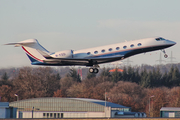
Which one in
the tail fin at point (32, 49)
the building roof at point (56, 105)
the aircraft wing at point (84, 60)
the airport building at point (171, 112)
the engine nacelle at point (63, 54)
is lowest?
the airport building at point (171, 112)

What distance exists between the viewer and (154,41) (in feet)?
165

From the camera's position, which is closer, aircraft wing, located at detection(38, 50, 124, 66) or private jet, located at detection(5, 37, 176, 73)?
private jet, located at detection(5, 37, 176, 73)

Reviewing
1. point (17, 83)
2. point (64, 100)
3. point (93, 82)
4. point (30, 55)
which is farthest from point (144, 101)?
point (30, 55)

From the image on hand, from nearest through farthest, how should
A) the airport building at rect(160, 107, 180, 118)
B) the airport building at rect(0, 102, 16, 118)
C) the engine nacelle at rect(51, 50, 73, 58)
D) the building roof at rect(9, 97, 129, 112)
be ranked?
1. the engine nacelle at rect(51, 50, 73, 58)
2. the airport building at rect(0, 102, 16, 118)
3. the building roof at rect(9, 97, 129, 112)
4. the airport building at rect(160, 107, 180, 118)

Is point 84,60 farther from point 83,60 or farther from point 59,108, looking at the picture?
point 59,108

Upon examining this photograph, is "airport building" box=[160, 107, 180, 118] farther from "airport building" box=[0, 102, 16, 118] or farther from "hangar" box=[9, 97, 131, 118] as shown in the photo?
"airport building" box=[0, 102, 16, 118]

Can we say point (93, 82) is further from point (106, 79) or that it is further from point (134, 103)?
point (134, 103)

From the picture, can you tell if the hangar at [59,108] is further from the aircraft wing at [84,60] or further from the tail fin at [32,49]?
the aircraft wing at [84,60]

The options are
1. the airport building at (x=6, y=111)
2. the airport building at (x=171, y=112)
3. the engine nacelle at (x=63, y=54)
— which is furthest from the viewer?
the airport building at (x=171, y=112)

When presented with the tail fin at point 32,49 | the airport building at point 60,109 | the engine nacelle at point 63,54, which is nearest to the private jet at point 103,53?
the engine nacelle at point 63,54

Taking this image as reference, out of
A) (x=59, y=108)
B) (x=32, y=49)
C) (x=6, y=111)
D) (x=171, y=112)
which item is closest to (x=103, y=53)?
(x=32, y=49)

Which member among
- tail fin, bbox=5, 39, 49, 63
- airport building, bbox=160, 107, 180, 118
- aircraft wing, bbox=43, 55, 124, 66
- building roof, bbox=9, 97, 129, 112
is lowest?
airport building, bbox=160, 107, 180, 118

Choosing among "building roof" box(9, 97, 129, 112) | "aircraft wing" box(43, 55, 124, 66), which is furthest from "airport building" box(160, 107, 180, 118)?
"aircraft wing" box(43, 55, 124, 66)

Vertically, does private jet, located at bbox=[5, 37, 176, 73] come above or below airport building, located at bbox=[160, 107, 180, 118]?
above
